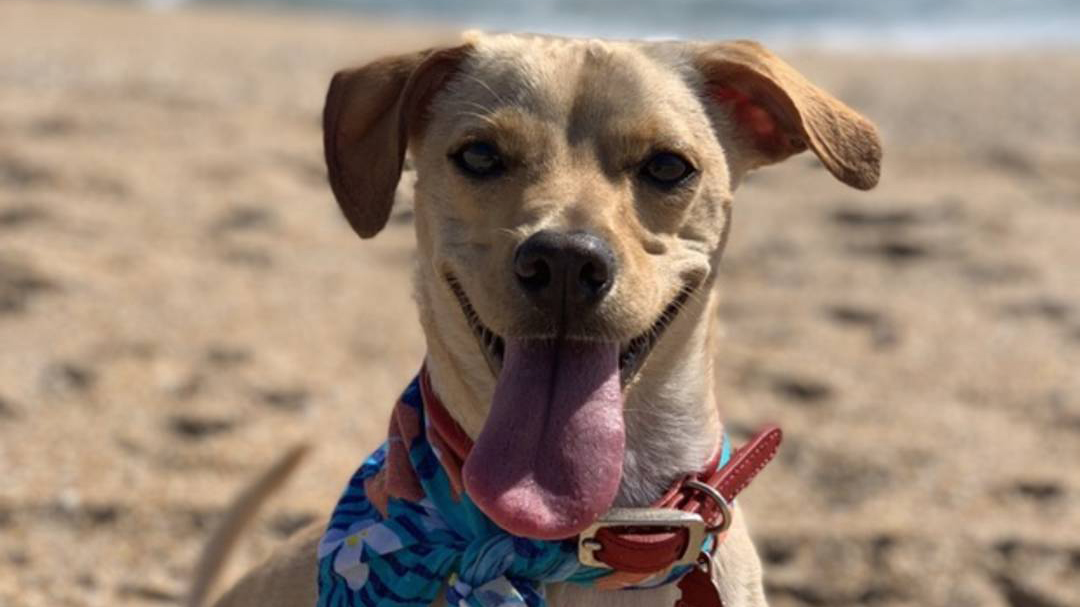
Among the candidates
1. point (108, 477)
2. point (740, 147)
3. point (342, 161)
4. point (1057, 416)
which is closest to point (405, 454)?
point (342, 161)

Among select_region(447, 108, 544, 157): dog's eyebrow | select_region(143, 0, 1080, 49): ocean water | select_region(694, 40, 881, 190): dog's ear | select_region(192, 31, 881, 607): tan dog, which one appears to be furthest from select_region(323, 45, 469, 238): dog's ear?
select_region(143, 0, 1080, 49): ocean water

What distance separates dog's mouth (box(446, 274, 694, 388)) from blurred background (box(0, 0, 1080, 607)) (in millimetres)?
682

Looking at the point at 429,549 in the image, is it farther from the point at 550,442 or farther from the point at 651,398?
the point at 651,398

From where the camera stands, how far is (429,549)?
9.90ft

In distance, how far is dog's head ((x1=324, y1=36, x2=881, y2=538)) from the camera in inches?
114

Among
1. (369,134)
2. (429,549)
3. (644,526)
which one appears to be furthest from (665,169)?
(429,549)

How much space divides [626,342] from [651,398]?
0.24 meters

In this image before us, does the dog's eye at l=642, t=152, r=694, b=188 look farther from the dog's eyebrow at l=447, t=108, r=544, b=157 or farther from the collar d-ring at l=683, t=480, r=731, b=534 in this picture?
the collar d-ring at l=683, t=480, r=731, b=534

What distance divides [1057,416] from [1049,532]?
3.24ft

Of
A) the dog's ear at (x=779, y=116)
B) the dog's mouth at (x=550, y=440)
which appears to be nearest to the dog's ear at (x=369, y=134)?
the dog's mouth at (x=550, y=440)

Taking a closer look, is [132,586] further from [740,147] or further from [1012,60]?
[1012,60]

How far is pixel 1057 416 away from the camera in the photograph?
5.98m

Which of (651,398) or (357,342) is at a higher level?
(651,398)

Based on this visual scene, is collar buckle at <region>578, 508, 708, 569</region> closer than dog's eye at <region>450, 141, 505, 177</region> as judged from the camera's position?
Yes
